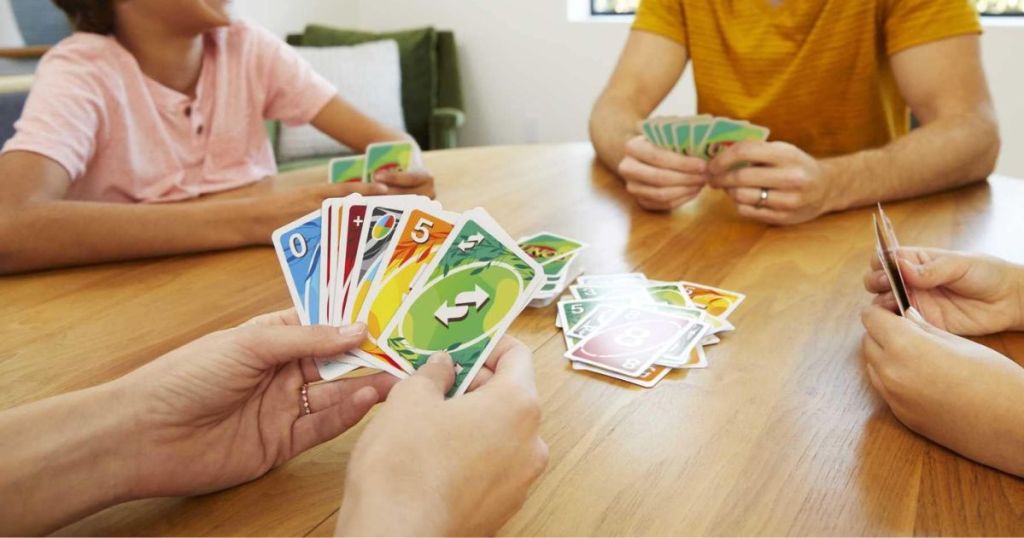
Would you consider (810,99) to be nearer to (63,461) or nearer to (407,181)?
(407,181)

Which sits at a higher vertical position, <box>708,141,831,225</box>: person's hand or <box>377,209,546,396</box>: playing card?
<box>377,209,546,396</box>: playing card

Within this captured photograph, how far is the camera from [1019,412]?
0.68 metres

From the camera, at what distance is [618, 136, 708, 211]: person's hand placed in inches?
55.5

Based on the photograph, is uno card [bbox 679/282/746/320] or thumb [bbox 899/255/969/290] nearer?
thumb [bbox 899/255/969/290]

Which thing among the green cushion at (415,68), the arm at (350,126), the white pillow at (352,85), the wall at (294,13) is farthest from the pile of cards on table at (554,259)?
the wall at (294,13)

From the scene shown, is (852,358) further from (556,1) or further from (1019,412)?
(556,1)

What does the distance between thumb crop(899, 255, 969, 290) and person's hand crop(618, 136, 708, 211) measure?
1.79 ft

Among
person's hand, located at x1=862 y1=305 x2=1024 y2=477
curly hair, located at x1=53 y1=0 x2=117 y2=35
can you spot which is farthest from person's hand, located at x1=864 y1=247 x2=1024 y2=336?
curly hair, located at x1=53 y1=0 x2=117 y2=35

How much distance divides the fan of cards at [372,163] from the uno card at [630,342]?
2.70 ft

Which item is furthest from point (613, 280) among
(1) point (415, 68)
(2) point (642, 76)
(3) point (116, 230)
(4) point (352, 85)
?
(1) point (415, 68)

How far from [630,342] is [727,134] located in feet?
2.02

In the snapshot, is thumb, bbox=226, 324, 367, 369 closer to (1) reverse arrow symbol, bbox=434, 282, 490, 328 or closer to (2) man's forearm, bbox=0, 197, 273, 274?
(1) reverse arrow symbol, bbox=434, 282, 490, 328

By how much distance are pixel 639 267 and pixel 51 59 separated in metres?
1.38

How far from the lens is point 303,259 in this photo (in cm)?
85
